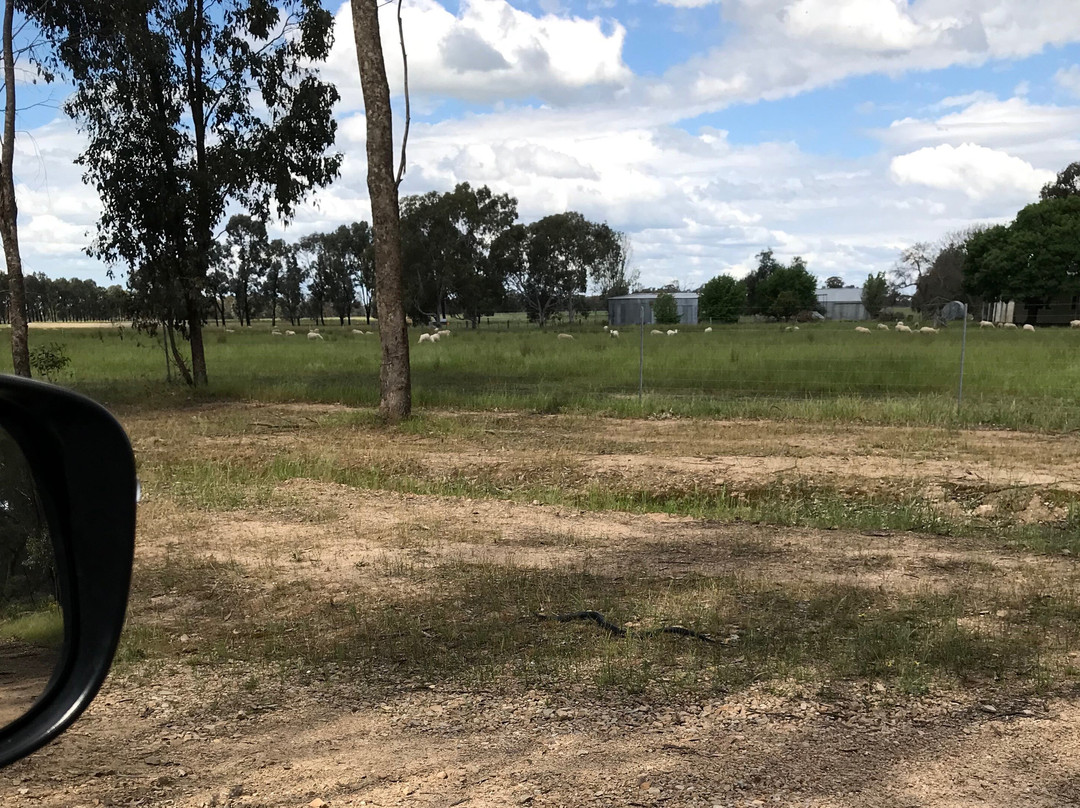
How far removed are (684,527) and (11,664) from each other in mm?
6595

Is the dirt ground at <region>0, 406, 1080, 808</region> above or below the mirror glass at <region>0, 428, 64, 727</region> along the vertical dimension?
below

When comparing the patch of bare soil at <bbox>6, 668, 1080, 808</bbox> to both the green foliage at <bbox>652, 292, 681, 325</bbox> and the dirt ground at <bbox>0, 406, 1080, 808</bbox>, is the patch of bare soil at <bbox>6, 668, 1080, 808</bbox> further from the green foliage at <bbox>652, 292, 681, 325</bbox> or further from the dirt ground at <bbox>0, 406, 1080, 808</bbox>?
the green foliage at <bbox>652, 292, 681, 325</bbox>

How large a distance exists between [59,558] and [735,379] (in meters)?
18.6

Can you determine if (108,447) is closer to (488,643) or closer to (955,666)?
(488,643)

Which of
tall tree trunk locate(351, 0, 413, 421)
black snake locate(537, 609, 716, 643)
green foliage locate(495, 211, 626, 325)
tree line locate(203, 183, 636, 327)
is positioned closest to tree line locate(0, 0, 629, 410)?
tall tree trunk locate(351, 0, 413, 421)

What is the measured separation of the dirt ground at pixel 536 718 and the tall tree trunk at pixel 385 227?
7347 millimetres

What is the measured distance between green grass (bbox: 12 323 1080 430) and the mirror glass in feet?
44.8

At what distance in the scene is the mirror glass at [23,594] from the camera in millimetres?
1687

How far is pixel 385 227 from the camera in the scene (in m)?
14.9

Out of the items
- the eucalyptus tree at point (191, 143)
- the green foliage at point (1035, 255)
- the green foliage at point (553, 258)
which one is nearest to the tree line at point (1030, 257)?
the green foliage at point (1035, 255)

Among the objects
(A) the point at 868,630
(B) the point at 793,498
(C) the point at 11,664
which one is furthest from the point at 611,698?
(B) the point at 793,498

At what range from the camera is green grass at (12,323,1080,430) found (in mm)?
15133

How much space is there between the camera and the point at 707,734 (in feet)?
12.5

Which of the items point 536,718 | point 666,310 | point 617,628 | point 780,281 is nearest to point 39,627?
point 536,718
